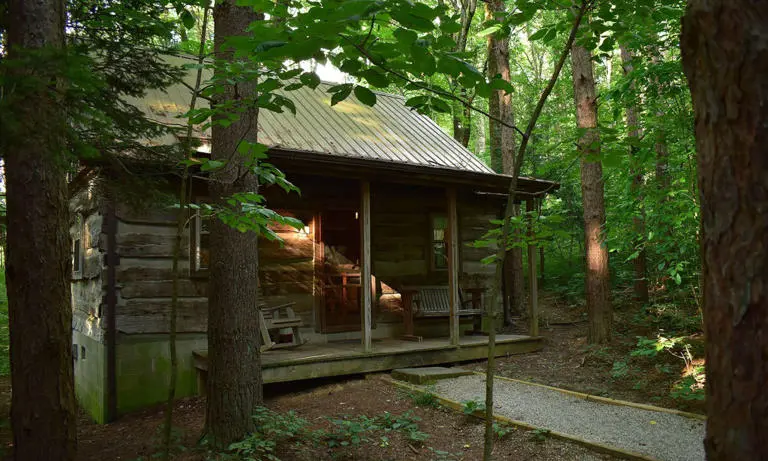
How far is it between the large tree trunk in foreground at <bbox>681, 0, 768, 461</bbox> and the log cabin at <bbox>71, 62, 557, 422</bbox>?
13.7ft

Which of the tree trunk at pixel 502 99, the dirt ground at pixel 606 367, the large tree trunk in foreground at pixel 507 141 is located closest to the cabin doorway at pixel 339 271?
the dirt ground at pixel 606 367

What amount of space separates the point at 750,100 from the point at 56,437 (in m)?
4.05

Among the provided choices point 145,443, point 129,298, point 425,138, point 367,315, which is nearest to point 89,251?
point 129,298

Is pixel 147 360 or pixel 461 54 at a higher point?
pixel 461 54

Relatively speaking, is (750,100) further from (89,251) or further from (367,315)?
(89,251)

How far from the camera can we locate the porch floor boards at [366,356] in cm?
735

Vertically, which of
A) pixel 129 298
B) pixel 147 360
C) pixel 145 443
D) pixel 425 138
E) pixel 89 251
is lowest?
pixel 145 443

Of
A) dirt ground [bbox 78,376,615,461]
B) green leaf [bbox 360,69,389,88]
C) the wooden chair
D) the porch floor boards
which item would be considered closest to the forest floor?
dirt ground [bbox 78,376,615,461]

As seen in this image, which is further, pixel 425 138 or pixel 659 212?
pixel 425 138

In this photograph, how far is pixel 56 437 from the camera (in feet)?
11.3

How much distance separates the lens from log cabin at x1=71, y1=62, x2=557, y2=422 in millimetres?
7332

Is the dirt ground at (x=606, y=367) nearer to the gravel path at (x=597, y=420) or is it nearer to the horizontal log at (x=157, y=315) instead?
the gravel path at (x=597, y=420)

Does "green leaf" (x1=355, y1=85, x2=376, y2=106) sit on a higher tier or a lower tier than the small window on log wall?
higher

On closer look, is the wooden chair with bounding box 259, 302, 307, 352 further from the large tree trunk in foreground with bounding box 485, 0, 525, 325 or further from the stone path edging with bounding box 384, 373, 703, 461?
the large tree trunk in foreground with bounding box 485, 0, 525, 325
